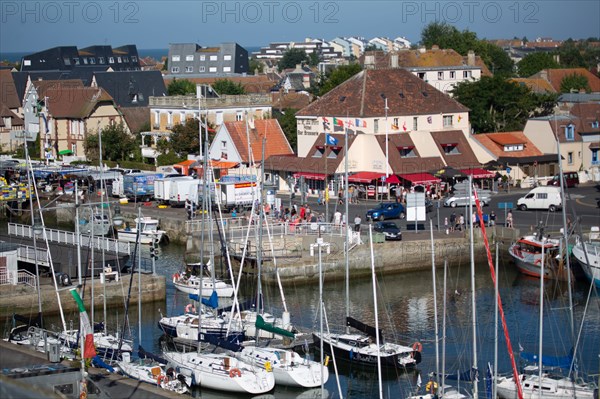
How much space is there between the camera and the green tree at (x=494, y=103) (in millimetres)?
54375

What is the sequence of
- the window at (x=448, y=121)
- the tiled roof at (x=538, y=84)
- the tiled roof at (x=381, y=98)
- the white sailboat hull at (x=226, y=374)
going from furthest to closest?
the tiled roof at (x=538, y=84), the window at (x=448, y=121), the tiled roof at (x=381, y=98), the white sailboat hull at (x=226, y=374)

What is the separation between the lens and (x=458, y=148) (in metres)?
47.4

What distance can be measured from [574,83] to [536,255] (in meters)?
43.0

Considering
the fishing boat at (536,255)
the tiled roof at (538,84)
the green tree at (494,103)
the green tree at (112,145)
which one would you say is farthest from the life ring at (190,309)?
the tiled roof at (538,84)

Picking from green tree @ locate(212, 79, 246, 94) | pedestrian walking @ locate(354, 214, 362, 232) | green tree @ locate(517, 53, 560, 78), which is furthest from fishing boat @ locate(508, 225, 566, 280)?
green tree @ locate(517, 53, 560, 78)

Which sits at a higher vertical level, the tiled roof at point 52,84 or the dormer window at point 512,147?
the tiled roof at point 52,84

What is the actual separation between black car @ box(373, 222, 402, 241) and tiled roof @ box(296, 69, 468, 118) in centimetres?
1054

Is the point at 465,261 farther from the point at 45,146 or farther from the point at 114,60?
the point at 114,60

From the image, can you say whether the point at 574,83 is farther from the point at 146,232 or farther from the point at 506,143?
the point at 146,232

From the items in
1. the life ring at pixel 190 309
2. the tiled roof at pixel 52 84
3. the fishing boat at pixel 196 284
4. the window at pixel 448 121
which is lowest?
the life ring at pixel 190 309

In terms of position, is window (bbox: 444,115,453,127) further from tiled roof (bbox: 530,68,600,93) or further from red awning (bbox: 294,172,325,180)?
tiled roof (bbox: 530,68,600,93)

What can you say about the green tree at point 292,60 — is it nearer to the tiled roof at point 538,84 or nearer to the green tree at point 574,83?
the green tree at point 574,83

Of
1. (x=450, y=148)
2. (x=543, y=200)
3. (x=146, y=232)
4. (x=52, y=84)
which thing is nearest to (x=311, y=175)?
(x=450, y=148)

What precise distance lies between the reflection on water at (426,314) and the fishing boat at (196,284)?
0.32 metres
